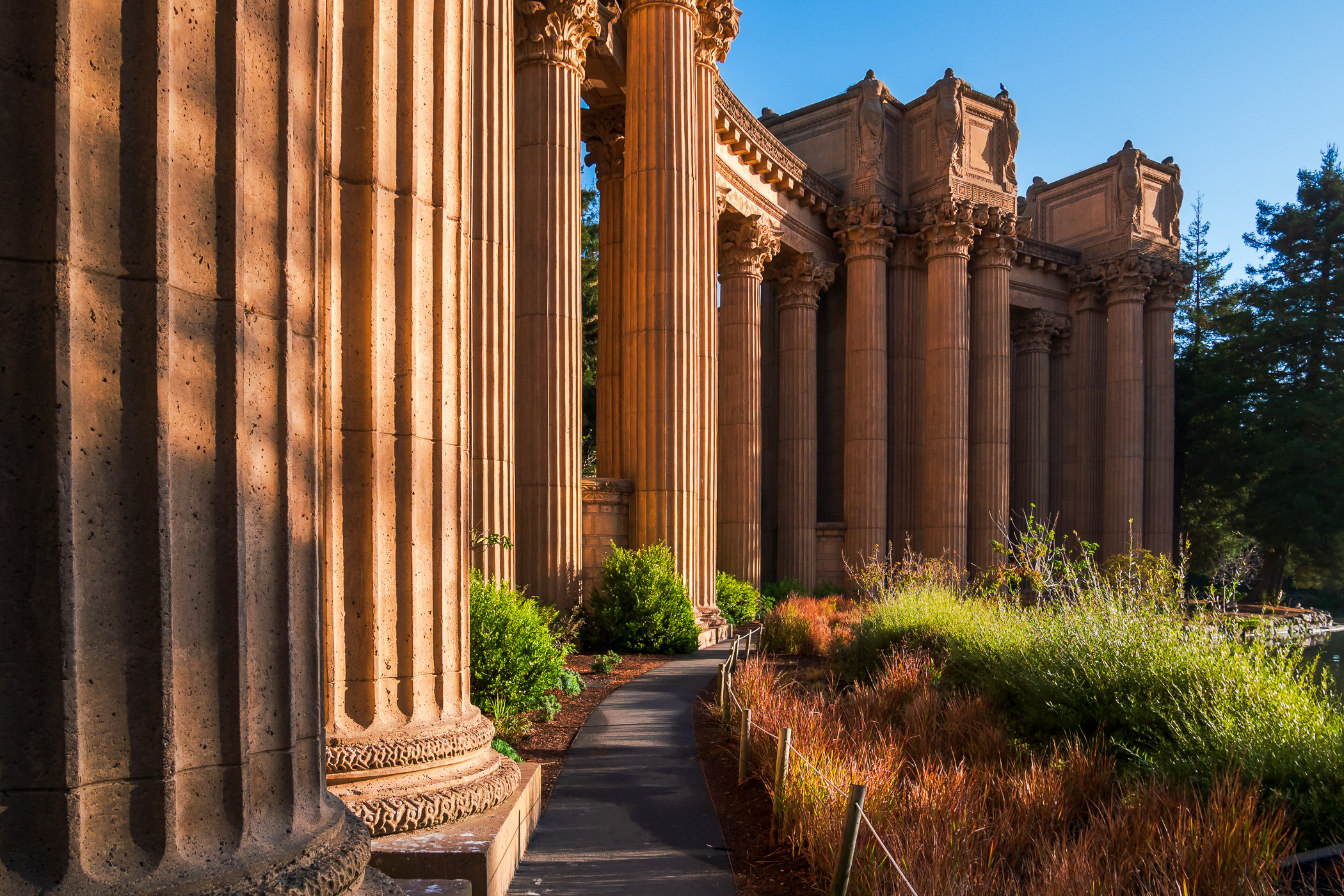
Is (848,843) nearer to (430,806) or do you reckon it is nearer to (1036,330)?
(430,806)

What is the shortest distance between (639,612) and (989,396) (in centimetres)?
2007

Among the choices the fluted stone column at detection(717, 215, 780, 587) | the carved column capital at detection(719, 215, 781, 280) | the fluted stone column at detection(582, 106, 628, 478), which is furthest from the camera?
the carved column capital at detection(719, 215, 781, 280)

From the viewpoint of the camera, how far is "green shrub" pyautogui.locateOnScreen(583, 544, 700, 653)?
15516 millimetres

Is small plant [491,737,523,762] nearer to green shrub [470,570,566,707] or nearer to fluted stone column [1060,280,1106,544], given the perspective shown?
green shrub [470,570,566,707]

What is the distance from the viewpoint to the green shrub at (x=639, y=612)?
611 inches

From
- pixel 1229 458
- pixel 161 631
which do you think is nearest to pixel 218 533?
pixel 161 631

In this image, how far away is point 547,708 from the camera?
31.1ft

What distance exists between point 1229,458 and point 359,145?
4407 centimetres

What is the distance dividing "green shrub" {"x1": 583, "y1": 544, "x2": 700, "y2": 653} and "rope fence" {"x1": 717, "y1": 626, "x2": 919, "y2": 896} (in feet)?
16.6

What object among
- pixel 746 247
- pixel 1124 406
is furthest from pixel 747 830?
pixel 1124 406

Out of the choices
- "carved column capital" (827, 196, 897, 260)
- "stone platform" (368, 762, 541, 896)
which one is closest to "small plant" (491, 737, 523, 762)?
"stone platform" (368, 762, 541, 896)

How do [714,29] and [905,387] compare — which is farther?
[905,387]

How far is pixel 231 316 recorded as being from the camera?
2.51m

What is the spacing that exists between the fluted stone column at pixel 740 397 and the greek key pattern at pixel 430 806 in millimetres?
19176
